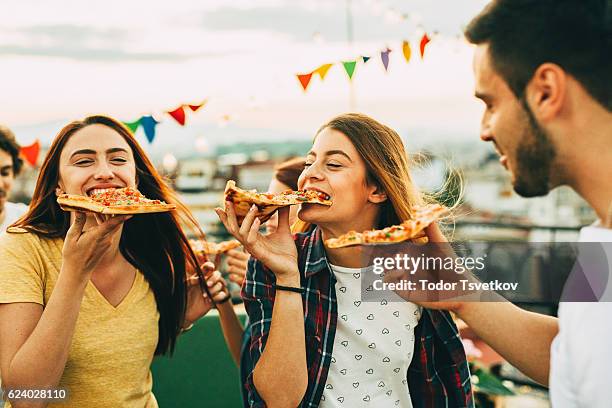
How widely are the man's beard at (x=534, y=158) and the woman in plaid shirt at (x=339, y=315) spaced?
90cm

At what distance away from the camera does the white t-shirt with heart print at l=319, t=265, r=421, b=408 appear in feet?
7.18

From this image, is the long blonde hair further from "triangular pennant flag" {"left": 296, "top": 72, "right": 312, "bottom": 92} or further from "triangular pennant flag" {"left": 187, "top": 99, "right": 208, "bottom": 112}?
"triangular pennant flag" {"left": 187, "top": 99, "right": 208, "bottom": 112}

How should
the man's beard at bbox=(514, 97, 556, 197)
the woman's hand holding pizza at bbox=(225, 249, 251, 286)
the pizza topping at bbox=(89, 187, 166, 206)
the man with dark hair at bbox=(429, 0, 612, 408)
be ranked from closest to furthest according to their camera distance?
the man with dark hair at bbox=(429, 0, 612, 408) → the man's beard at bbox=(514, 97, 556, 197) → the pizza topping at bbox=(89, 187, 166, 206) → the woman's hand holding pizza at bbox=(225, 249, 251, 286)

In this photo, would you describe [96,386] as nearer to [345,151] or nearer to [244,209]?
[244,209]

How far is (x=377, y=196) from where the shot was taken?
Answer: 2.43m

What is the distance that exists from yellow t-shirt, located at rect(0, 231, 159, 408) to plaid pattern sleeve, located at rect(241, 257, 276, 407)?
0.41 m

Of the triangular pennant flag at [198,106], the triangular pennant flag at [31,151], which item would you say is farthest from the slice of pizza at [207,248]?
the triangular pennant flag at [31,151]

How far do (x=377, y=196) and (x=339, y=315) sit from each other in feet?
1.53

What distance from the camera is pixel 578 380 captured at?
1.31 meters

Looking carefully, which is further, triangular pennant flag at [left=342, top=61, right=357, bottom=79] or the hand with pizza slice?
triangular pennant flag at [left=342, top=61, right=357, bottom=79]

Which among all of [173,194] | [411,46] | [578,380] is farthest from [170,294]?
[411,46]

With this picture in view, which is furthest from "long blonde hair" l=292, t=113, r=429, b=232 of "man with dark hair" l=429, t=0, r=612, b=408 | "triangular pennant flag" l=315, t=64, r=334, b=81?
"triangular pennant flag" l=315, t=64, r=334, b=81

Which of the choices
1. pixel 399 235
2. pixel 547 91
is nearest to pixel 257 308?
pixel 399 235

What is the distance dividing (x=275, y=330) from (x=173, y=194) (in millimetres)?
910
